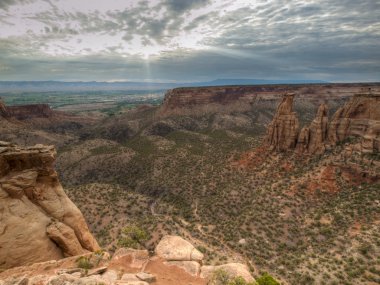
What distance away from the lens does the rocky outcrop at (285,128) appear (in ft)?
208

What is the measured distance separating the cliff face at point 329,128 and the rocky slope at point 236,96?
4031 inches

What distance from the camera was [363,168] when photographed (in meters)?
46.8

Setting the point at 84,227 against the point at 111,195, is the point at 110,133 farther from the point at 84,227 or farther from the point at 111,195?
the point at 84,227

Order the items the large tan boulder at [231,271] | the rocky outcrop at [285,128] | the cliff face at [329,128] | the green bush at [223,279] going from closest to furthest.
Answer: the green bush at [223,279] → the large tan boulder at [231,271] → the cliff face at [329,128] → the rocky outcrop at [285,128]

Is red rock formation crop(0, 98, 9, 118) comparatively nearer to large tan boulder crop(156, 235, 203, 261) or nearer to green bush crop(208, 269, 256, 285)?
large tan boulder crop(156, 235, 203, 261)

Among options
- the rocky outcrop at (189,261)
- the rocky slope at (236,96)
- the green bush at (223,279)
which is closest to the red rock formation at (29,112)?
the rocky slope at (236,96)

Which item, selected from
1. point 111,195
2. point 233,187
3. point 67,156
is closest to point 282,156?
point 233,187

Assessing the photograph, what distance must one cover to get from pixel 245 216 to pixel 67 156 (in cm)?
8009

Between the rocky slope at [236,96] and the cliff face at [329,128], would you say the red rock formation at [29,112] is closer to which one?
the rocky slope at [236,96]

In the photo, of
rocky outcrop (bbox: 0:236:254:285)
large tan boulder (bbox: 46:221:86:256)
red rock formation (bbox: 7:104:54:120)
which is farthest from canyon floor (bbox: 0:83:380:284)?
red rock formation (bbox: 7:104:54:120)

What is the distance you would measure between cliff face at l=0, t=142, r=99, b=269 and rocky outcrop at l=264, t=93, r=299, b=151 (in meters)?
52.9

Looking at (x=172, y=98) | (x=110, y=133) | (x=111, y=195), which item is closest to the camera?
(x=111, y=195)

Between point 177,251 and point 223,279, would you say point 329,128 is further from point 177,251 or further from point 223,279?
point 223,279

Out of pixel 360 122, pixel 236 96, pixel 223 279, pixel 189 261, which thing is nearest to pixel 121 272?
pixel 189 261
